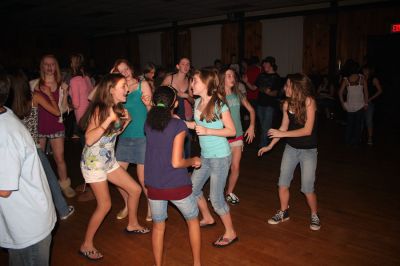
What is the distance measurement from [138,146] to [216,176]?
0.88 meters

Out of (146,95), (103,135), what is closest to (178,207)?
(103,135)

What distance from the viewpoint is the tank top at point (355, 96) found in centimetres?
611

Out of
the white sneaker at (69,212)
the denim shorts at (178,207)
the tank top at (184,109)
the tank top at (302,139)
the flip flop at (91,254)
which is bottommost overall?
the flip flop at (91,254)

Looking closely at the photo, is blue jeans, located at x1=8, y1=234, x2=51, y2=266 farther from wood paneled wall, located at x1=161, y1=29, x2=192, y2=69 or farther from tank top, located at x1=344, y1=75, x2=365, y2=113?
wood paneled wall, located at x1=161, y1=29, x2=192, y2=69

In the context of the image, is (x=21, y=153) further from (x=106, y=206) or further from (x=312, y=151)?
(x=312, y=151)

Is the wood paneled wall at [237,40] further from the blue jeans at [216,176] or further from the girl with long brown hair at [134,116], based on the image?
the blue jeans at [216,176]

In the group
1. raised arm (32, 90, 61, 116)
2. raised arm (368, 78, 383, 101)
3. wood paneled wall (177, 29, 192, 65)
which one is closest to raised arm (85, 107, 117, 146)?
raised arm (32, 90, 61, 116)

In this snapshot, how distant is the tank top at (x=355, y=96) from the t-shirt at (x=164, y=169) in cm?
493

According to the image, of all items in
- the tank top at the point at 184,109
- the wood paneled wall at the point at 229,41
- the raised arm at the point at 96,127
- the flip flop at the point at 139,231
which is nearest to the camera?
the raised arm at the point at 96,127

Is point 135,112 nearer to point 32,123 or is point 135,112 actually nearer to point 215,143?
point 215,143

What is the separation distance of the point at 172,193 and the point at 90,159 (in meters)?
0.80

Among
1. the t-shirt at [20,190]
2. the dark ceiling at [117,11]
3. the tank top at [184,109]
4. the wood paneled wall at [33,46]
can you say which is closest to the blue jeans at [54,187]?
the tank top at [184,109]

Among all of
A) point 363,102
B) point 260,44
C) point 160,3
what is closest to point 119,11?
point 160,3

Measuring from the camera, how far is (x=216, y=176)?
108 inches
